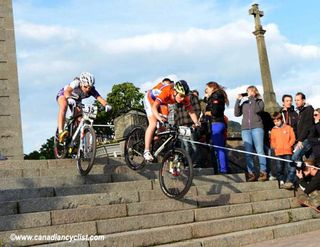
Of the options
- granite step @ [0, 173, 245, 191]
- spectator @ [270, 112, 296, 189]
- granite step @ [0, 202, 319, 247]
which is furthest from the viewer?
spectator @ [270, 112, 296, 189]

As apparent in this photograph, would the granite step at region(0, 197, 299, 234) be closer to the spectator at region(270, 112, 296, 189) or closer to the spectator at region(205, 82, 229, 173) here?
the spectator at region(205, 82, 229, 173)

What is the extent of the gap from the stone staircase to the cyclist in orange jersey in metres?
0.82

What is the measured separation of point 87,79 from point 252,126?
3.46m

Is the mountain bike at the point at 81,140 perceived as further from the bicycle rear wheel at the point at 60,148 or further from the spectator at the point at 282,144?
the spectator at the point at 282,144

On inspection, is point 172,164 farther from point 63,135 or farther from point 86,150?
point 63,135

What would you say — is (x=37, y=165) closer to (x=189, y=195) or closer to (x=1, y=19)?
(x=189, y=195)

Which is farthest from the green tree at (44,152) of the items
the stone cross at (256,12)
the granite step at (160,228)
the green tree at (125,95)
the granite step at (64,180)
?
the granite step at (160,228)

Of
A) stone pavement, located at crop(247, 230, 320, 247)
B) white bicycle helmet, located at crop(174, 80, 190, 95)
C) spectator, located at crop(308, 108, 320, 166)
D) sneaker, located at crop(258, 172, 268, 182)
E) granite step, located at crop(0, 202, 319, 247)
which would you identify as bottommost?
stone pavement, located at crop(247, 230, 320, 247)

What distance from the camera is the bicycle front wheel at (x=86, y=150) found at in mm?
8273

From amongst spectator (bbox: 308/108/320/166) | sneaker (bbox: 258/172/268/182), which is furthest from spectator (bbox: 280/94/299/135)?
sneaker (bbox: 258/172/268/182)

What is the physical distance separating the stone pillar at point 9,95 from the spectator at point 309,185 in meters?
6.46

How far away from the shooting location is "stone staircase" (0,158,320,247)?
6.18m

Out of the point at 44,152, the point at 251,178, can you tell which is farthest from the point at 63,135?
the point at 44,152

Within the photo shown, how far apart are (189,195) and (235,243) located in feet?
4.48
